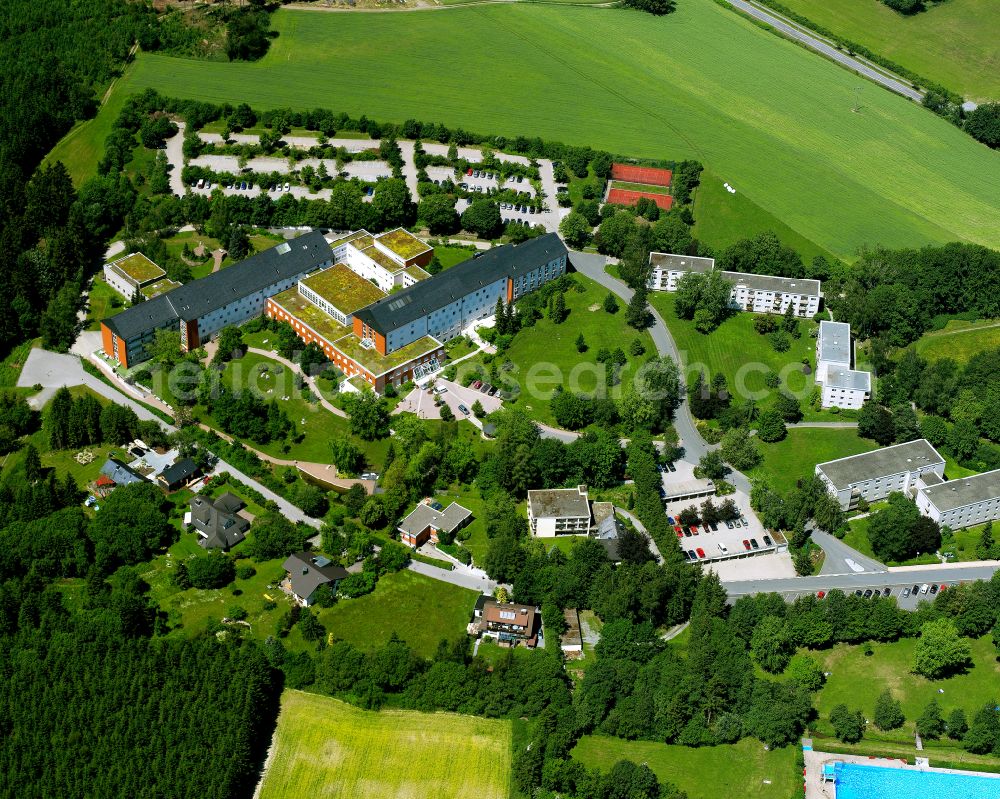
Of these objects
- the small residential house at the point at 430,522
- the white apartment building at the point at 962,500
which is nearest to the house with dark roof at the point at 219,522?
the small residential house at the point at 430,522

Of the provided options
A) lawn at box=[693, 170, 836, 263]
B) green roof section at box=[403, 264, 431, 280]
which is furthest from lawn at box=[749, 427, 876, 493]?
green roof section at box=[403, 264, 431, 280]

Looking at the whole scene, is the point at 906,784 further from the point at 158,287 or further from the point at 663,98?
the point at 663,98

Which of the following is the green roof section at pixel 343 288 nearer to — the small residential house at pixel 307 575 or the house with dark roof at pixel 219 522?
the house with dark roof at pixel 219 522

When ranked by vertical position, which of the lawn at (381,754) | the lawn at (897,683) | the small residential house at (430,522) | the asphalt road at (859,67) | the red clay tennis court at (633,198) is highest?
the asphalt road at (859,67)

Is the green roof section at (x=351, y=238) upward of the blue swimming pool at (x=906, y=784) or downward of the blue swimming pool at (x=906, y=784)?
upward

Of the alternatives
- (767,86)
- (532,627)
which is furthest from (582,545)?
(767,86)

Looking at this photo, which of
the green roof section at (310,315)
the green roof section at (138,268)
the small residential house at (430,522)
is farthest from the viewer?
the green roof section at (138,268)

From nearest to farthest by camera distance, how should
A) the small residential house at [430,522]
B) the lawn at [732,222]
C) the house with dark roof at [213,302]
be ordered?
the small residential house at [430,522] < the house with dark roof at [213,302] < the lawn at [732,222]
